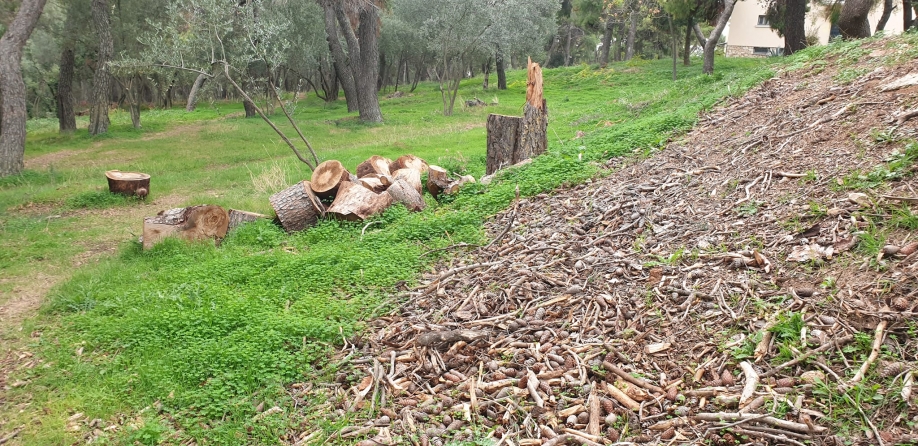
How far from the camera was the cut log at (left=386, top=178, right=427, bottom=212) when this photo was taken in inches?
339

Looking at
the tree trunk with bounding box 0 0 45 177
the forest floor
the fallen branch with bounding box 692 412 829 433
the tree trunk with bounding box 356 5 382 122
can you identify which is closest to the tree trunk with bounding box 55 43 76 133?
the tree trunk with bounding box 0 0 45 177

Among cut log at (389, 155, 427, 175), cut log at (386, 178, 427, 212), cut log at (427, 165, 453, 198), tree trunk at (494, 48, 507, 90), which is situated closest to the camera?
cut log at (386, 178, 427, 212)

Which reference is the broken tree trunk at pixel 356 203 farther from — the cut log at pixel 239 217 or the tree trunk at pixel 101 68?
the tree trunk at pixel 101 68

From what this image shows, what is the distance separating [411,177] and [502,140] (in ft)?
5.63

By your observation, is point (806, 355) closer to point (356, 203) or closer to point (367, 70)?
point (356, 203)

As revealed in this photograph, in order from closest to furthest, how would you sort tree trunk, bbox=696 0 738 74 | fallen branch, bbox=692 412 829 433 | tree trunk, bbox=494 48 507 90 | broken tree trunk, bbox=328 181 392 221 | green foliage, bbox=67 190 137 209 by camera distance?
fallen branch, bbox=692 412 829 433 < broken tree trunk, bbox=328 181 392 221 < green foliage, bbox=67 190 137 209 < tree trunk, bbox=696 0 738 74 < tree trunk, bbox=494 48 507 90

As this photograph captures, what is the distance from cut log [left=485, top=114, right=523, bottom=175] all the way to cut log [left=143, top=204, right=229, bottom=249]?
4.21 m

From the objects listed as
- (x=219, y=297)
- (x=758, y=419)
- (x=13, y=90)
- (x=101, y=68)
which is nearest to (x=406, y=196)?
(x=219, y=297)

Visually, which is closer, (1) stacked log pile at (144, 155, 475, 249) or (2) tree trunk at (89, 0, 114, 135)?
(1) stacked log pile at (144, 155, 475, 249)

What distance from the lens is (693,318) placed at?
Result: 13.2ft

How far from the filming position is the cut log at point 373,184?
347 inches

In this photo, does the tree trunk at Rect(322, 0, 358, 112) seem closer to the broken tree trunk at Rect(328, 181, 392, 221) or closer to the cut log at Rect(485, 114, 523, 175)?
the cut log at Rect(485, 114, 523, 175)

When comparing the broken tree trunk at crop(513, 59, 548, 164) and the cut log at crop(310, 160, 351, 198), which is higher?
the broken tree trunk at crop(513, 59, 548, 164)

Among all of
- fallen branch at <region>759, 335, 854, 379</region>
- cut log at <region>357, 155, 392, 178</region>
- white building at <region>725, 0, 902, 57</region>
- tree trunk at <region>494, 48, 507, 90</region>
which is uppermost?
white building at <region>725, 0, 902, 57</region>
